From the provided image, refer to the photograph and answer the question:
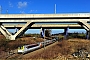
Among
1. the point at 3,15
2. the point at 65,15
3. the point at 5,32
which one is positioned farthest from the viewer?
the point at 5,32

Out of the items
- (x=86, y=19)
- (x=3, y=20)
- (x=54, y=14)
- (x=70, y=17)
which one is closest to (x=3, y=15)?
(x=3, y=20)

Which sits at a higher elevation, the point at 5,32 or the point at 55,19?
the point at 55,19

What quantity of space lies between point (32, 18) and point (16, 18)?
18.6ft

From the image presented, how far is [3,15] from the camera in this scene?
205 feet

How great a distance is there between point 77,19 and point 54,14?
7.51 metres

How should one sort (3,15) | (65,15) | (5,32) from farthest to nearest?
1. (5,32)
2. (3,15)
3. (65,15)

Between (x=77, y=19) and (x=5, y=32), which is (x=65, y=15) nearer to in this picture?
(x=77, y=19)

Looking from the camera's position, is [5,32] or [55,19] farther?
[5,32]

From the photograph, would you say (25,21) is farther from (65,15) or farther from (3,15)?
(65,15)

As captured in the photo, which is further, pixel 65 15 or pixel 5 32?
pixel 5 32

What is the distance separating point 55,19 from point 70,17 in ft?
16.0

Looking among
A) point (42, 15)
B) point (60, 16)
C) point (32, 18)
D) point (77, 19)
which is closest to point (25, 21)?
point (32, 18)

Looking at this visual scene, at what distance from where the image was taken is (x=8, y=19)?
6322 centimetres

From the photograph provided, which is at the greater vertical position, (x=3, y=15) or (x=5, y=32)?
(x=3, y=15)
